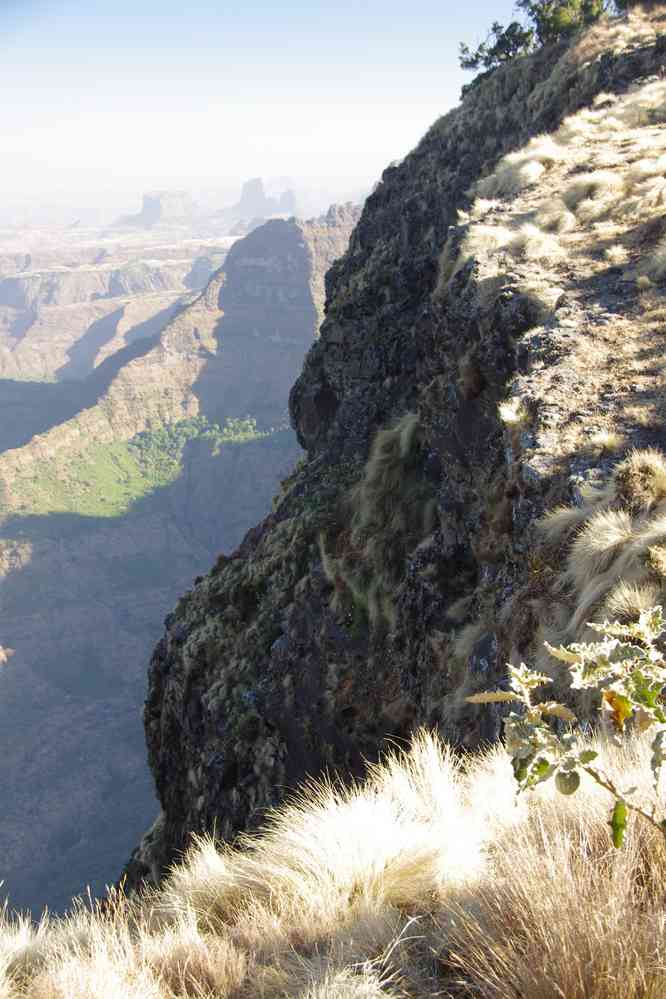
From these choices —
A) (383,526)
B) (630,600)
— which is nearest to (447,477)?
(383,526)

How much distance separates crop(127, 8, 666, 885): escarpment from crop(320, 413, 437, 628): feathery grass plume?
0.17 feet

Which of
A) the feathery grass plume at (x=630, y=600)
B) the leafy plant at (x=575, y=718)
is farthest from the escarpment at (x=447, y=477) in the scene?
the leafy plant at (x=575, y=718)

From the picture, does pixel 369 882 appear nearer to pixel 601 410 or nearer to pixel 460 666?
pixel 460 666

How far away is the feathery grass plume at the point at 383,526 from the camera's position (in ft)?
41.8

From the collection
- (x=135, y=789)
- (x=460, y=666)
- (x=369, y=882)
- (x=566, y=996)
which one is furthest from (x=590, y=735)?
(x=135, y=789)

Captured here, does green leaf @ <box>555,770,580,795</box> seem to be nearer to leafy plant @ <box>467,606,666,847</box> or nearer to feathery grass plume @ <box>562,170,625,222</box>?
leafy plant @ <box>467,606,666,847</box>

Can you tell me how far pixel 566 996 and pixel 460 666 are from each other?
18.9 feet

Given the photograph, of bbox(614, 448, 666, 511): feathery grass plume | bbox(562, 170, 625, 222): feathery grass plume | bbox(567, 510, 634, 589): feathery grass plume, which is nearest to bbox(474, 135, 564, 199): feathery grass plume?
bbox(562, 170, 625, 222): feathery grass plume

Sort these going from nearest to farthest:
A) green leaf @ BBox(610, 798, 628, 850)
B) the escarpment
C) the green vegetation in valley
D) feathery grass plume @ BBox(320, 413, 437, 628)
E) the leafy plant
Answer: green leaf @ BBox(610, 798, 628, 850), the leafy plant, the escarpment, feathery grass plume @ BBox(320, 413, 437, 628), the green vegetation in valley

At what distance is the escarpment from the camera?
736cm

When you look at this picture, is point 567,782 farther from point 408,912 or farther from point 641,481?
point 641,481

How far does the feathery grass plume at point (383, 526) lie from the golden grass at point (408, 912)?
25.7 ft

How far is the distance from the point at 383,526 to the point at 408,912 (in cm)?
1060

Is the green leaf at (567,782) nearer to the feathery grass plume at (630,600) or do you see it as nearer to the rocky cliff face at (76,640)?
the feathery grass plume at (630,600)
